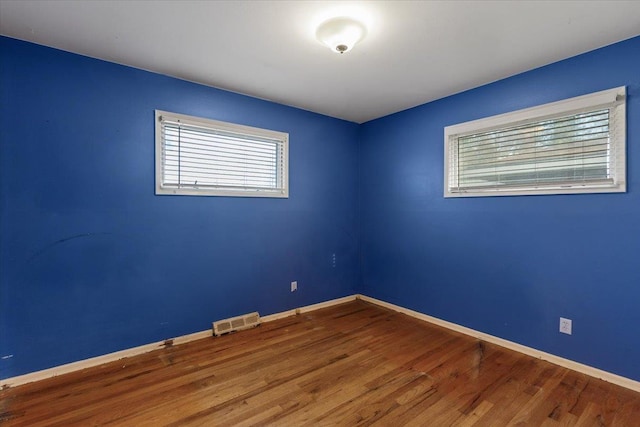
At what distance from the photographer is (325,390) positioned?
210 centimetres

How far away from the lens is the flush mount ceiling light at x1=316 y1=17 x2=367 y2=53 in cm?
194

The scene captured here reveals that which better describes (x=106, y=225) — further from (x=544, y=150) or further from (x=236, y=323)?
(x=544, y=150)

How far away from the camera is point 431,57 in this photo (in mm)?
2424

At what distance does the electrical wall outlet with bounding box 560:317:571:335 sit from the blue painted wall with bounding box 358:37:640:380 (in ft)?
0.13

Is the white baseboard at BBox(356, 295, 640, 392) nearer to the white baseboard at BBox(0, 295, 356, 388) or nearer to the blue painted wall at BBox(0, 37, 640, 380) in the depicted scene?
the blue painted wall at BBox(0, 37, 640, 380)

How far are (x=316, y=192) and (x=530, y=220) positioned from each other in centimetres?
229

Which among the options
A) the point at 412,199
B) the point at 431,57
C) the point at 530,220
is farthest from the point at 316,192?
the point at 530,220

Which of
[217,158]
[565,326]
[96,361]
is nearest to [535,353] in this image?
[565,326]

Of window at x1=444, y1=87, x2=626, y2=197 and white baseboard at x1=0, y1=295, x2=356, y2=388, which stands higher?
window at x1=444, y1=87, x2=626, y2=197

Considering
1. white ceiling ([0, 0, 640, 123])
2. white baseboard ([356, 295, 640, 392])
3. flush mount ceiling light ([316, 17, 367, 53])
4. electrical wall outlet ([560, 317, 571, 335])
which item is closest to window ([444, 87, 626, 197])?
white ceiling ([0, 0, 640, 123])

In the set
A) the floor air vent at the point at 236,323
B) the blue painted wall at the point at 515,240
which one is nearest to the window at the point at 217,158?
the floor air vent at the point at 236,323

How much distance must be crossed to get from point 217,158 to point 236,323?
1.74 meters

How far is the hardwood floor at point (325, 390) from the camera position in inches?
72.0

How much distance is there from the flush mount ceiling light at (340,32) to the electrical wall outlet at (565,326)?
2749 millimetres
